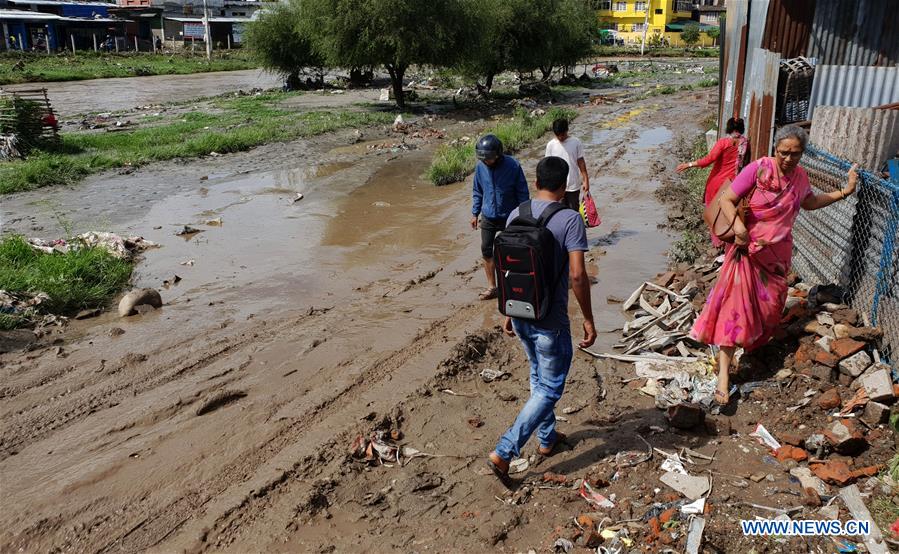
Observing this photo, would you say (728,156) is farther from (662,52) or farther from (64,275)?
(662,52)

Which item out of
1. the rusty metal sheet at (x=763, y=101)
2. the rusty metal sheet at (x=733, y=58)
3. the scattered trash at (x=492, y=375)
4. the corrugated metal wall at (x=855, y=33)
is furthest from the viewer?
the rusty metal sheet at (x=733, y=58)

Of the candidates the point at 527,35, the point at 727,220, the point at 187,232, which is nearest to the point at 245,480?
the point at 727,220

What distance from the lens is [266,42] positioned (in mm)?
33625

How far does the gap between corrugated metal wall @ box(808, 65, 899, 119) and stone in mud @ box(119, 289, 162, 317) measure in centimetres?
830

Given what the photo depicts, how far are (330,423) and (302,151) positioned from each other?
14.5 metres

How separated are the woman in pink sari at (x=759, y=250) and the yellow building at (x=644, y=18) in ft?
249

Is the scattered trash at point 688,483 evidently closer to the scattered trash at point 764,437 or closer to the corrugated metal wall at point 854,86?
the scattered trash at point 764,437

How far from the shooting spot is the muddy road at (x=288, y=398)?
3648 mm

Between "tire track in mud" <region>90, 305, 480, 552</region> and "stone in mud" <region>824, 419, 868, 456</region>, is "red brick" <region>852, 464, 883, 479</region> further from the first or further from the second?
"tire track in mud" <region>90, 305, 480, 552</region>

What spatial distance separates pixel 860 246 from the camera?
4938mm

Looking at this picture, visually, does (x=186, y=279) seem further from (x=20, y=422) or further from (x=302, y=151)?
(x=302, y=151)

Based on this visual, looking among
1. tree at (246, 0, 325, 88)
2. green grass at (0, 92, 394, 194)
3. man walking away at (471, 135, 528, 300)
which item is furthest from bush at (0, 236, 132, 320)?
tree at (246, 0, 325, 88)

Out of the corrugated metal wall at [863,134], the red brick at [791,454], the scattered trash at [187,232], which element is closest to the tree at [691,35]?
the scattered trash at [187,232]

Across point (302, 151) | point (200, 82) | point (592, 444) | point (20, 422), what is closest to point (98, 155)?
point (302, 151)
